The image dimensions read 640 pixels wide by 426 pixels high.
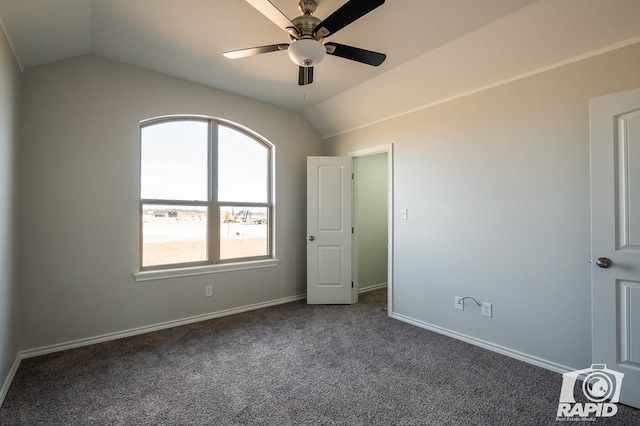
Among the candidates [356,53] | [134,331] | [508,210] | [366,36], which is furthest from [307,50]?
[134,331]

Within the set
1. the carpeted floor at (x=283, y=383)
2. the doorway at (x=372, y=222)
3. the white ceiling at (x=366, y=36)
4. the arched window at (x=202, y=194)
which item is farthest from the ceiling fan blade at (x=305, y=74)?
the carpeted floor at (x=283, y=383)

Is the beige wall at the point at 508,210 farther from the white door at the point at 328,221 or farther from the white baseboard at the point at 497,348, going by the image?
the white door at the point at 328,221

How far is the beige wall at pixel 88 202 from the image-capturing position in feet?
8.39

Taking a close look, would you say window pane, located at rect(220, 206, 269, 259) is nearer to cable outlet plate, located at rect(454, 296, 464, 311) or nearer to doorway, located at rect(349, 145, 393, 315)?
doorway, located at rect(349, 145, 393, 315)

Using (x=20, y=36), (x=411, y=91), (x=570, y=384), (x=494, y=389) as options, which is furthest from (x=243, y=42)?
(x=570, y=384)

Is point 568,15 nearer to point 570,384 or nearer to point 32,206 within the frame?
point 570,384

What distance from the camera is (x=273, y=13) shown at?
5.74ft

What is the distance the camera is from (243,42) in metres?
2.54

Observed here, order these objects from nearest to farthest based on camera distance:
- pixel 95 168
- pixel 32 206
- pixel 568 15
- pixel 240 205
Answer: pixel 568 15 < pixel 32 206 < pixel 95 168 < pixel 240 205

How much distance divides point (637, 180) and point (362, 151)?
2.61 m

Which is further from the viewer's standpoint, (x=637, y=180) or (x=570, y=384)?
(x=570, y=384)

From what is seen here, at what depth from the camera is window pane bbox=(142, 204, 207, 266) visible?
3.20m
